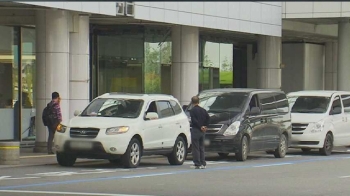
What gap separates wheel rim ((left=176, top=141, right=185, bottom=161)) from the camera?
770 inches

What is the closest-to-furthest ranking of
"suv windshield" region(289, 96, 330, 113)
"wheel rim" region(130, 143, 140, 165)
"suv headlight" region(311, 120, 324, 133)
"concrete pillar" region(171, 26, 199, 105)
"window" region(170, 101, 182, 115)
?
"wheel rim" region(130, 143, 140, 165), "window" region(170, 101, 182, 115), "suv headlight" region(311, 120, 324, 133), "suv windshield" region(289, 96, 330, 113), "concrete pillar" region(171, 26, 199, 105)

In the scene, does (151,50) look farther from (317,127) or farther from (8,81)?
(317,127)

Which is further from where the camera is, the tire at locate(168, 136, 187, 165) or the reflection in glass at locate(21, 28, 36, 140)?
the reflection in glass at locate(21, 28, 36, 140)

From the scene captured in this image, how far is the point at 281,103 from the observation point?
23250mm

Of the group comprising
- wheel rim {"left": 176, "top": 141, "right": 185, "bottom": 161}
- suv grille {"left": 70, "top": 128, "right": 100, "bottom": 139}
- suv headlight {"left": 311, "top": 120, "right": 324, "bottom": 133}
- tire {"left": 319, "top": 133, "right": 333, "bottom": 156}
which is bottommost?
tire {"left": 319, "top": 133, "right": 333, "bottom": 156}

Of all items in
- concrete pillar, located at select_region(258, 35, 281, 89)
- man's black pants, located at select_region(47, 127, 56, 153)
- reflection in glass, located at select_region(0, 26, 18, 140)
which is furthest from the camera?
concrete pillar, located at select_region(258, 35, 281, 89)

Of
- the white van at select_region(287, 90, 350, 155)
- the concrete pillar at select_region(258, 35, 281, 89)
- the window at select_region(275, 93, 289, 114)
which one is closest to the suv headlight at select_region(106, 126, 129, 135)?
the window at select_region(275, 93, 289, 114)

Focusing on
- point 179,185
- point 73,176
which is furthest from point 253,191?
point 73,176

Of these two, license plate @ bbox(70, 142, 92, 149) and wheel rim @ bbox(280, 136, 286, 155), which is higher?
license plate @ bbox(70, 142, 92, 149)

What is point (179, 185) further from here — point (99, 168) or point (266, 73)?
point (266, 73)

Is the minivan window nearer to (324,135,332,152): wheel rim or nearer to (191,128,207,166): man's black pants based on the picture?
(191,128,207,166): man's black pants

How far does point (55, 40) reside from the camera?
2250 centimetres

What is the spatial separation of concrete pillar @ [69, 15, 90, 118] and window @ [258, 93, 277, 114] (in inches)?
216

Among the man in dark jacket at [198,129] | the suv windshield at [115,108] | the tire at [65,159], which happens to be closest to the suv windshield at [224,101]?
the man in dark jacket at [198,129]
